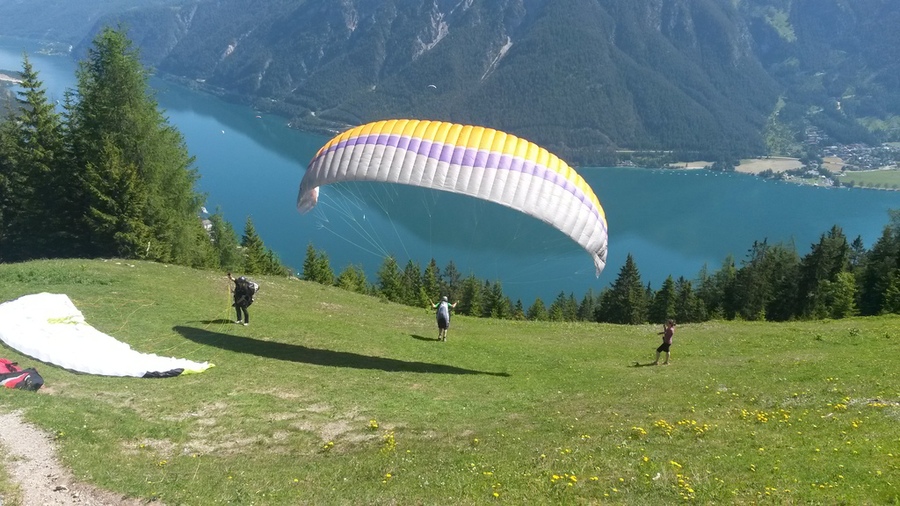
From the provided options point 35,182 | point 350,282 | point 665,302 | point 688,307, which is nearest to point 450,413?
point 35,182

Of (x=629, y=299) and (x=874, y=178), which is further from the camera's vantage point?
(x=874, y=178)

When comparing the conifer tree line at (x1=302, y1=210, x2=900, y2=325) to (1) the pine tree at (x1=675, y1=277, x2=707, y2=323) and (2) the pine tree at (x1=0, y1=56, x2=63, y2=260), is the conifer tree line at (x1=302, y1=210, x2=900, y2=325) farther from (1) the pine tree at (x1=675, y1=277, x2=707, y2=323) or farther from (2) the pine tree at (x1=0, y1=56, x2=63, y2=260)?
(2) the pine tree at (x1=0, y1=56, x2=63, y2=260)

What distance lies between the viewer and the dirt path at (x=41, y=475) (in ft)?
24.3

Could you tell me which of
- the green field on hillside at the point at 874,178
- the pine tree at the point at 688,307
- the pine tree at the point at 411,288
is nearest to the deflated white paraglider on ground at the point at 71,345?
the pine tree at the point at 411,288

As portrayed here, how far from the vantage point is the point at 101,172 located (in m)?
→ 27.5

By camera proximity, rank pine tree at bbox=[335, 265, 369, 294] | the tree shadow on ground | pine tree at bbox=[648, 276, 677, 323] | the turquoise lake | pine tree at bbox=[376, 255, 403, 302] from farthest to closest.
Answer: the turquoise lake
pine tree at bbox=[648, 276, 677, 323]
pine tree at bbox=[376, 255, 403, 302]
pine tree at bbox=[335, 265, 369, 294]
the tree shadow on ground

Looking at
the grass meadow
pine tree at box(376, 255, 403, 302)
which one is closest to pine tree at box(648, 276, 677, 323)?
pine tree at box(376, 255, 403, 302)

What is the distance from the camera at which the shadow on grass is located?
14.8 meters

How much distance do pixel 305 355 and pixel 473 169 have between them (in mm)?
6160

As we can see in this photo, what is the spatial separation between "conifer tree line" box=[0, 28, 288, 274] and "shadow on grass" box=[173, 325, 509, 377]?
13.7 meters

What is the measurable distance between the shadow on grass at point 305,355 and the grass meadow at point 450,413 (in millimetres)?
81

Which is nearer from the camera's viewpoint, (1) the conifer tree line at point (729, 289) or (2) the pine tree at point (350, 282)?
(1) the conifer tree line at point (729, 289)

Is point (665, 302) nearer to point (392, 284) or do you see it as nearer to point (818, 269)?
point (818, 269)

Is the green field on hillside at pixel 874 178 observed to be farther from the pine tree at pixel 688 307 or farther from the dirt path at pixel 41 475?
the dirt path at pixel 41 475
